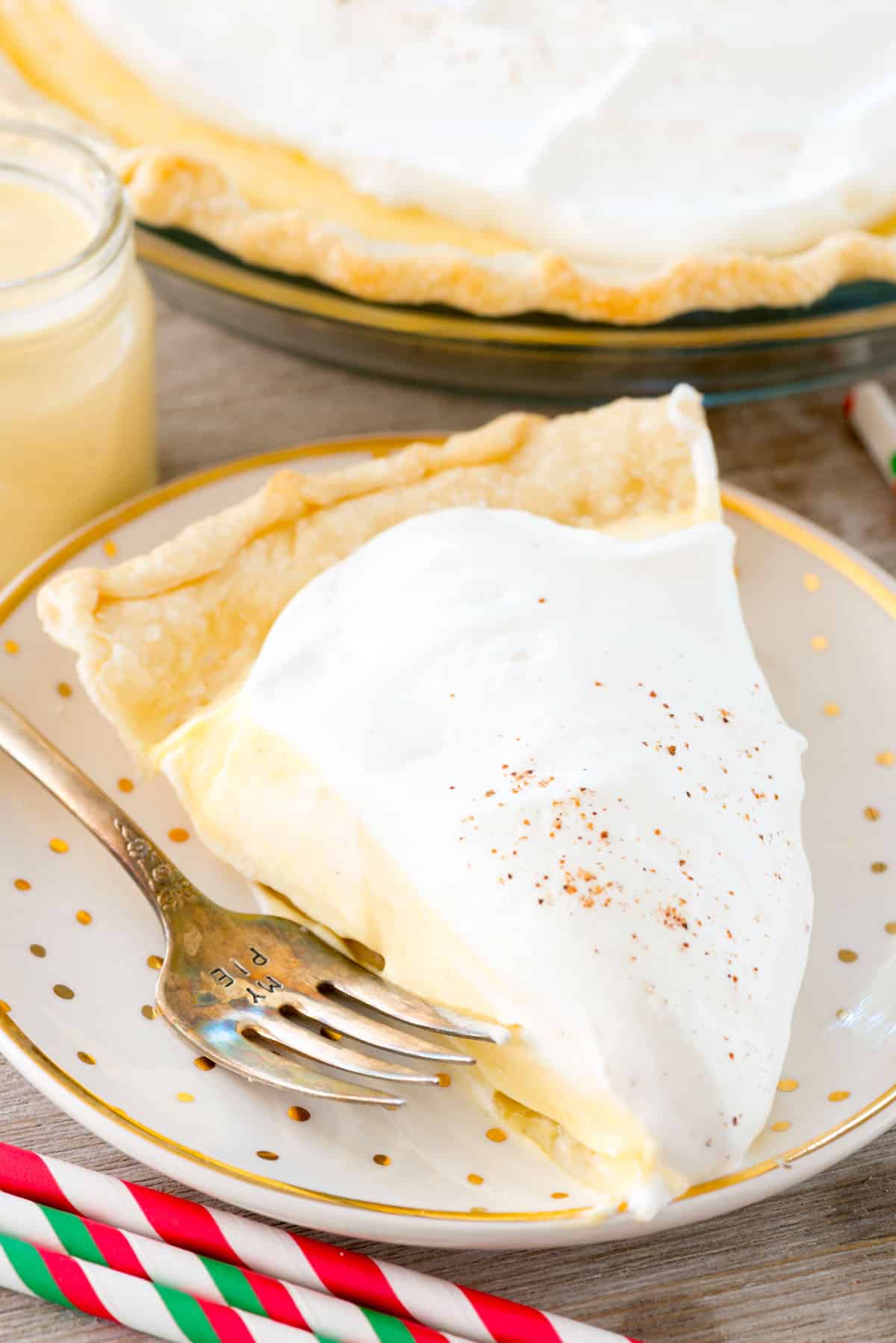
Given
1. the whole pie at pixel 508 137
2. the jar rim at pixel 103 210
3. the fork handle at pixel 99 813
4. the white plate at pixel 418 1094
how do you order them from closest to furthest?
1. the white plate at pixel 418 1094
2. the fork handle at pixel 99 813
3. the jar rim at pixel 103 210
4. the whole pie at pixel 508 137

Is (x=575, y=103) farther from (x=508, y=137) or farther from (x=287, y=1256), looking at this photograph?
(x=287, y=1256)

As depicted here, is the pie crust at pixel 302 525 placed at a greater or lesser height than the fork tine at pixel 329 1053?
greater

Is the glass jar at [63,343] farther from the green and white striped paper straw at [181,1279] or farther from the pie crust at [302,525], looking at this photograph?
the green and white striped paper straw at [181,1279]

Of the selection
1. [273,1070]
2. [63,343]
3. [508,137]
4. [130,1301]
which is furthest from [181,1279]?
[508,137]

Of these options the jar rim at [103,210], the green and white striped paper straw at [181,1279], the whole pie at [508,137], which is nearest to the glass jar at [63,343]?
the jar rim at [103,210]

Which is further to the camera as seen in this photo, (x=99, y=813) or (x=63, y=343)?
(x=63, y=343)

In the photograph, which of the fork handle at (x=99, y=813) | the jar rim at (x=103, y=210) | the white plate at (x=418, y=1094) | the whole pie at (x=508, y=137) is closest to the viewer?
the white plate at (x=418, y=1094)
